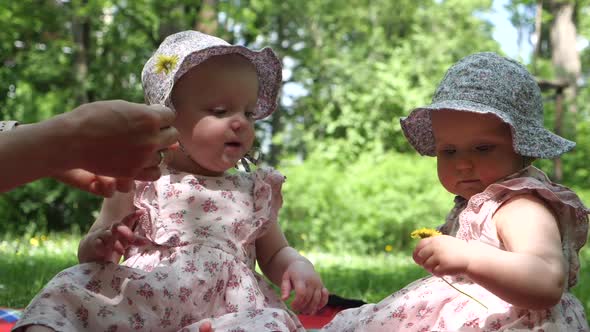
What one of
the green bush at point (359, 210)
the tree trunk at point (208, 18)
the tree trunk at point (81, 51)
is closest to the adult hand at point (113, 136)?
Result: the tree trunk at point (208, 18)

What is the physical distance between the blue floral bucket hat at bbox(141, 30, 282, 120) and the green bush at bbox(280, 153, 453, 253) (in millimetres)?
6802

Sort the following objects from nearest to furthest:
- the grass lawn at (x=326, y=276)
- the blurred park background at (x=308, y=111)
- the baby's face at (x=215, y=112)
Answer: the baby's face at (x=215, y=112) < the grass lawn at (x=326, y=276) < the blurred park background at (x=308, y=111)

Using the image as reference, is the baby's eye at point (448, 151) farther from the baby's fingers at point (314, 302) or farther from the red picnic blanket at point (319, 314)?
the red picnic blanket at point (319, 314)

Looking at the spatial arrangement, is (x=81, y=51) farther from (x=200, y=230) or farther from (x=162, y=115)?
(x=162, y=115)

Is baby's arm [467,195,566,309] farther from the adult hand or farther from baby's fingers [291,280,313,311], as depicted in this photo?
the adult hand

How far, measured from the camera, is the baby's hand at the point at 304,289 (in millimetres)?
2303

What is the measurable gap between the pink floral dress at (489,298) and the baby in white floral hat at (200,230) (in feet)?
0.92

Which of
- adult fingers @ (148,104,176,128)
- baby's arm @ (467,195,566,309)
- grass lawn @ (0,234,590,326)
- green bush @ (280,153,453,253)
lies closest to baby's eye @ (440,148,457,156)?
baby's arm @ (467,195,566,309)

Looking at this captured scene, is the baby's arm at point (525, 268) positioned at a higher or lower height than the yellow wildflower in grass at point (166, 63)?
lower

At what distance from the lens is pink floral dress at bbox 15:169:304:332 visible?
6.41ft

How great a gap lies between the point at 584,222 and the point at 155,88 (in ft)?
4.71

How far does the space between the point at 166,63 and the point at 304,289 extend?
875mm

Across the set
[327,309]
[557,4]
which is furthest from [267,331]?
[557,4]

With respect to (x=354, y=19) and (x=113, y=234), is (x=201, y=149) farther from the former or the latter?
(x=354, y=19)
